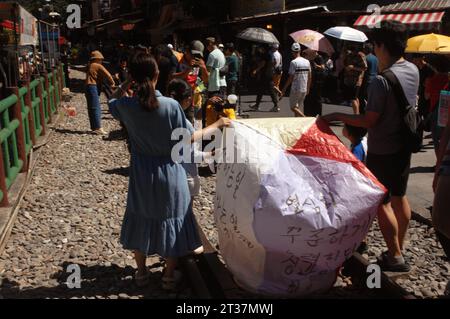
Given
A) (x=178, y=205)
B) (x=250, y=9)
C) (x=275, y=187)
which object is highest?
(x=250, y=9)

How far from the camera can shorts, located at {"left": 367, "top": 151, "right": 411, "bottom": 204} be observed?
3672mm

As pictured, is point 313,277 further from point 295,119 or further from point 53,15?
point 53,15

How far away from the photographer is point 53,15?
19.2 m

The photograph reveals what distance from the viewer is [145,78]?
3281mm

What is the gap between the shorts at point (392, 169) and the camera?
367cm

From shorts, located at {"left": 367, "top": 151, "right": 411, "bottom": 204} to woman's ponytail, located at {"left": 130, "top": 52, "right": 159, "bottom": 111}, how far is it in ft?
5.63

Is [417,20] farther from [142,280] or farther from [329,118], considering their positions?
[142,280]

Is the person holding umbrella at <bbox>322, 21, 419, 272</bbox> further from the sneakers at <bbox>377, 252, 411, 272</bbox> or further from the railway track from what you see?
the railway track

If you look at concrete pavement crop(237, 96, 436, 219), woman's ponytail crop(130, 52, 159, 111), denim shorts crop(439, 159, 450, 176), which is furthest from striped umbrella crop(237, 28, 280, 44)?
denim shorts crop(439, 159, 450, 176)

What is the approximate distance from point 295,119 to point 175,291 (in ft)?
5.16

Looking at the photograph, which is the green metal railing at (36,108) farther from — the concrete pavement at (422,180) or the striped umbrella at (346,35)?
the striped umbrella at (346,35)

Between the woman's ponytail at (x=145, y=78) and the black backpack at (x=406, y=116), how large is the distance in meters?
1.66

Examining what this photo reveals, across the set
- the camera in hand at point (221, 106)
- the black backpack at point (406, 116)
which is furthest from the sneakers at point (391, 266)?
the camera in hand at point (221, 106)

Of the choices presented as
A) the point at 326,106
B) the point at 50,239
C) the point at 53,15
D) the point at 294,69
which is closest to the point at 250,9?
the point at 53,15
